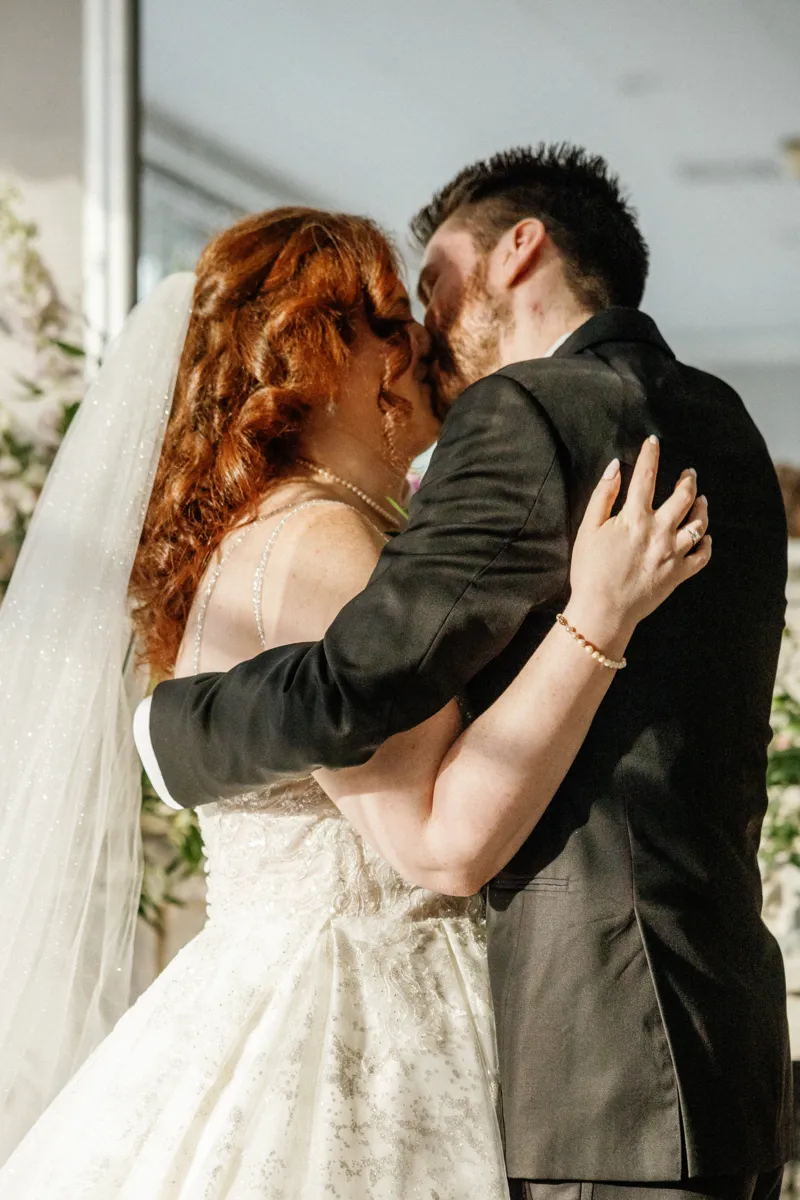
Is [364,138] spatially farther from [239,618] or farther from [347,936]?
[347,936]

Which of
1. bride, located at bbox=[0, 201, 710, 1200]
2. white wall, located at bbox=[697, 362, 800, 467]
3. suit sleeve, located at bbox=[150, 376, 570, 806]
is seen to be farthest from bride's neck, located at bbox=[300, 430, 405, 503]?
white wall, located at bbox=[697, 362, 800, 467]

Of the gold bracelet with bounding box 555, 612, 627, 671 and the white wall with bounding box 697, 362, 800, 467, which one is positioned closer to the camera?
the gold bracelet with bounding box 555, 612, 627, 671

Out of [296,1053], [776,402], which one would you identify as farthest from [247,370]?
[776,402]

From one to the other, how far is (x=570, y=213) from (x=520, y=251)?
0.31 ft

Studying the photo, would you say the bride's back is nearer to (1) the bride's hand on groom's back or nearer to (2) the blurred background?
(1) the bride's hand on groom's back

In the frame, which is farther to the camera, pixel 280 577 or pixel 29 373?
pixel 29 373

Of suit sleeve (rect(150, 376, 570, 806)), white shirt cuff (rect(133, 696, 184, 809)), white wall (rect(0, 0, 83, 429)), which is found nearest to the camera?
suit sleeve (rect(150, 376, 570, 806))

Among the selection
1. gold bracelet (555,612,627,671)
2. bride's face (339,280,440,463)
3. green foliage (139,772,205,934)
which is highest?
bride's face (339,280,440,463)

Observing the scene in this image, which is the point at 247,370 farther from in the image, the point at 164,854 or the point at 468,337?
the point at 164,854

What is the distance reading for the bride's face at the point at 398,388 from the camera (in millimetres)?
1646

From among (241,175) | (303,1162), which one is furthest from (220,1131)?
(241,175)

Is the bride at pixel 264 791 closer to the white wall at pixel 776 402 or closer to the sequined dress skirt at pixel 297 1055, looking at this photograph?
the sequined dress skirt at pixel 297 1055

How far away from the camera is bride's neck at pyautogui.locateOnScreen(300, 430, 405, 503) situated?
64.1 inches

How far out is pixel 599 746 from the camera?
1.25 meters
